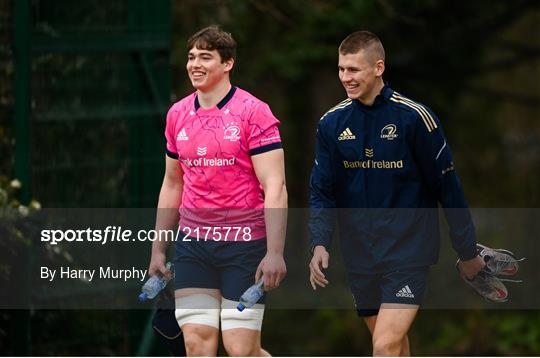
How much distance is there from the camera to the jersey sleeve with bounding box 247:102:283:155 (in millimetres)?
6848

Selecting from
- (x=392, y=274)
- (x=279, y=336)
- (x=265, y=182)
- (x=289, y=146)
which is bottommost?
(x=279, y=336)

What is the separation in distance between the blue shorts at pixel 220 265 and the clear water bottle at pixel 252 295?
0.19ft

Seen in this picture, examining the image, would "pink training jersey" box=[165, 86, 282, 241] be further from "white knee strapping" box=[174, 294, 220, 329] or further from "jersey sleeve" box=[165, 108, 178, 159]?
"white knee strapping" box=[174, 294, 220, 329]

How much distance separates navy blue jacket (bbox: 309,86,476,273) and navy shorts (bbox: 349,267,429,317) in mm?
45

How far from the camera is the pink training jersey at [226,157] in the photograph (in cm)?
686

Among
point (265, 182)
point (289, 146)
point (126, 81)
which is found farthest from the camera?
point (289, 146)

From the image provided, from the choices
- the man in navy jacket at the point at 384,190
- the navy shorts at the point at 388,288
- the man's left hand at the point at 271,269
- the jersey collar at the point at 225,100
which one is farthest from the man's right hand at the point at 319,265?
the jersey collar at the point at 225,100

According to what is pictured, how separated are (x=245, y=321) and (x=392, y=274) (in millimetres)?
761

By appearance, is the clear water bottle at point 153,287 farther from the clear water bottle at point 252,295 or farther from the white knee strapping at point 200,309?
the clear water bottle at point 252,295

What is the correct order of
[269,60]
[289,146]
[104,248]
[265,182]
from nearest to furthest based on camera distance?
[265,182] → [104,248] → [269,60] → [289,146]

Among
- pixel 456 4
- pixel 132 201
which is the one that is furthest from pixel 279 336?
pixel 132 201

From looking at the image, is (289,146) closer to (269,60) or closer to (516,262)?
(269,60)

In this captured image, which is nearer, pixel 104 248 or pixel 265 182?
pixel 265 182

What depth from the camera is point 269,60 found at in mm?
14719
